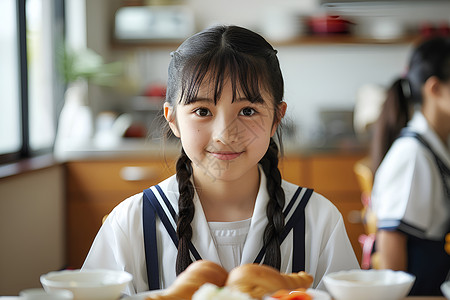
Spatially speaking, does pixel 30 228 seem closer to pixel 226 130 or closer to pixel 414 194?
pixel 414 194

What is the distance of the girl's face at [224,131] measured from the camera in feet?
2.90

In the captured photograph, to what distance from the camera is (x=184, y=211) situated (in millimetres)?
991

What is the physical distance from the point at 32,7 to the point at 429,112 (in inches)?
71.9

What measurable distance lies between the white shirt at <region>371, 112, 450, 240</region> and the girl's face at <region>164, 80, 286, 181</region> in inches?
27.8

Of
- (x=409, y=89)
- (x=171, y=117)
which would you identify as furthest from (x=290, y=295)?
(x=409, y=89)

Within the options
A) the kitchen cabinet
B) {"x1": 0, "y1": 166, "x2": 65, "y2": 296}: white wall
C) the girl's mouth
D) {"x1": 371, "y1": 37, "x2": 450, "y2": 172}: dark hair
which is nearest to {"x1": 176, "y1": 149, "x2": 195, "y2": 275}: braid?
the girl's mouth

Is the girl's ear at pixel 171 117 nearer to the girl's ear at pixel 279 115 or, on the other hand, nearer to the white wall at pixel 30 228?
the girl's ear at pixel 279 115

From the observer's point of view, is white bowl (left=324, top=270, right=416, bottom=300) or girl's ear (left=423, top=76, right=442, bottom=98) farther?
girl's ear (left=423, top=76, right=442, bottom=98)

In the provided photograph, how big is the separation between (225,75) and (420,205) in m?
A: 0.82

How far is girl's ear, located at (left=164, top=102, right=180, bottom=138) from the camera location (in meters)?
1.00

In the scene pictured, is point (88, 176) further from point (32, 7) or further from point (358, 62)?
point (358, 62)

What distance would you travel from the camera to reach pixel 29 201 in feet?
7.43

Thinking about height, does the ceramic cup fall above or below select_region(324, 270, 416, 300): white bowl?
above

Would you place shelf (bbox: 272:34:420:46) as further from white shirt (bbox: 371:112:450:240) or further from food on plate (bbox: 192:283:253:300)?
food on plate (bbox: 192:283:253:300)
